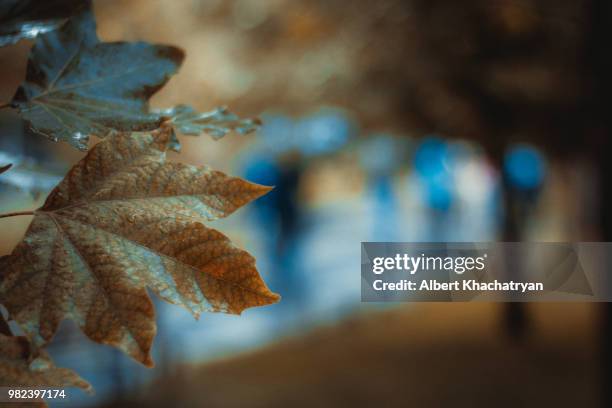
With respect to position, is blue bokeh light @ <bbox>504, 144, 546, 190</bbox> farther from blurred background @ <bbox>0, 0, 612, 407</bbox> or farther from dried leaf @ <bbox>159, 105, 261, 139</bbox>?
dried leaf @ <bbox>159, 105, 261, 139</bbox>

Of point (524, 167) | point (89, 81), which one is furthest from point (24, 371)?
point (524, 167)

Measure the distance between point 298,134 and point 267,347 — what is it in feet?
8.72

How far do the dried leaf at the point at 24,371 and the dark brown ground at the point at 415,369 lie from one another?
3438mm

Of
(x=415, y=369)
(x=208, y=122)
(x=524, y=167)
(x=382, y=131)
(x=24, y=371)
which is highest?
(x=382, y=131)

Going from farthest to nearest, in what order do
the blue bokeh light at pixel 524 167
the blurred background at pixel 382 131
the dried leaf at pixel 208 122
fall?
the blue bokeh light at pixel 524 167 < the blurred background at pixel 382 131 < the dried leaf at pixel 208 122

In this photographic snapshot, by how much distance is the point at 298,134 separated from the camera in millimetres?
6668

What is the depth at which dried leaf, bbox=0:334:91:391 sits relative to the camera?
0.33 metres

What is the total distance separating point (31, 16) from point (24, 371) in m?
0.23

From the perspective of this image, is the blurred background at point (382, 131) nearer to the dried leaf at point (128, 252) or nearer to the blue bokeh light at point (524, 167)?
the blue bokeh light at point (524, 167)

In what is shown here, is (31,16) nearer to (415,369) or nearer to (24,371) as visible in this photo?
(24,371)

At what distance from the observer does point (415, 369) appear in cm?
431

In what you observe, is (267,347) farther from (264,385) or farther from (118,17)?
(118,17)

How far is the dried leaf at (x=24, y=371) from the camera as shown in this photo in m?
0.33

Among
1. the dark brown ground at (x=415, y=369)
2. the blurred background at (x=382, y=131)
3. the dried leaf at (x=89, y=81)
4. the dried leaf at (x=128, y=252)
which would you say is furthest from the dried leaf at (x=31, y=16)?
the dark brown ground at (x=415, y=369)
